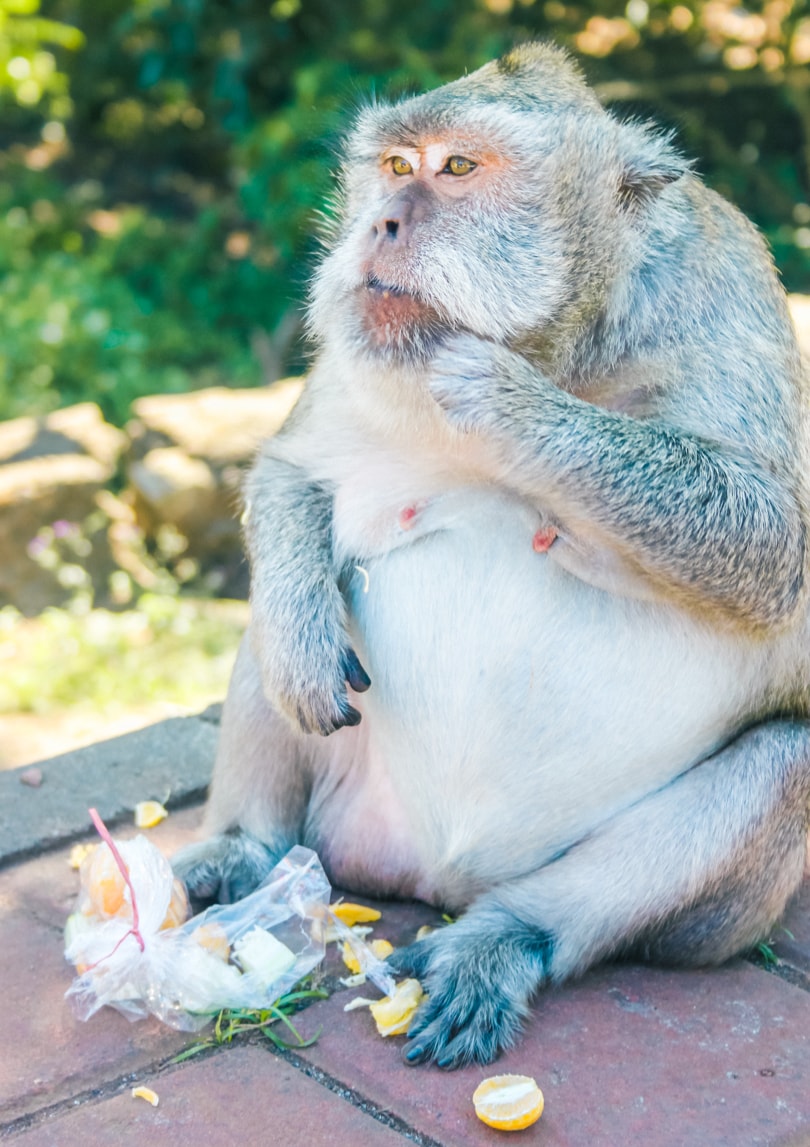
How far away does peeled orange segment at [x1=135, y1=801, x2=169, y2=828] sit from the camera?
3.55 metres

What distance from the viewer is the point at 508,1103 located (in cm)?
A: 236

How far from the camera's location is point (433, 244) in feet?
Answer: 8.55

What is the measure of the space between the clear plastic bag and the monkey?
26 centimetres

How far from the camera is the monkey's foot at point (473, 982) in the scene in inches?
101

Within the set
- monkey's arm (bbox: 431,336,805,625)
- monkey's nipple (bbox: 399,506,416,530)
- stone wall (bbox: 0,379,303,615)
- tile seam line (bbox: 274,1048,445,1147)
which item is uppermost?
monkey's arm (bbox: 431,336,805,625)

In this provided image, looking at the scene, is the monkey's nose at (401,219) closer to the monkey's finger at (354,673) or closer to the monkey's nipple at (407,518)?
the monkey's nipple at (407,518)

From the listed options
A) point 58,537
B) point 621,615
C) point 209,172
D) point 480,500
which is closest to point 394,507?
point 480,500

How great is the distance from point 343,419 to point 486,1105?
1.40 meters

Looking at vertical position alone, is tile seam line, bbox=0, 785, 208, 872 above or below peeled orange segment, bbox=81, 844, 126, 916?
below

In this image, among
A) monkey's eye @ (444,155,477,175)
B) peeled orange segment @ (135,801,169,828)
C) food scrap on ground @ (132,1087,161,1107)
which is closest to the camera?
food scrap on ground @ (132,1087,161,1107)

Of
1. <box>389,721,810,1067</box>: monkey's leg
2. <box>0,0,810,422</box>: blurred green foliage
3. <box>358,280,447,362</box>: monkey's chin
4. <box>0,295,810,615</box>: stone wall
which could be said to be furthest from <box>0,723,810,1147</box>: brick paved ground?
<box>0,0,810,422</box>: blurred green foliage

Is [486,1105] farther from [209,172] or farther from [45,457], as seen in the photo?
[209,172]

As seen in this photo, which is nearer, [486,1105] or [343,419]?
[486,1105]

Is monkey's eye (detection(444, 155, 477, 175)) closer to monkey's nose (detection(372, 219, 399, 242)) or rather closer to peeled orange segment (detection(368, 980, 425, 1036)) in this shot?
monkey's nose (detection(372, 219, 399, 242))
